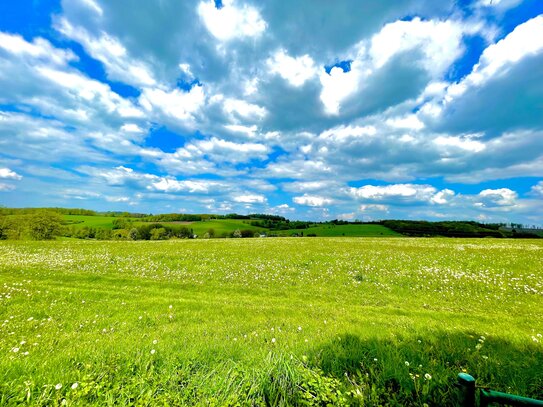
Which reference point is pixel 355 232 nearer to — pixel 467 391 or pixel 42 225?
pixel 467 391

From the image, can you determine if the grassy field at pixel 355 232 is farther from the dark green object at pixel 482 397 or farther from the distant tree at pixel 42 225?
the dark green object at pixel 482 397

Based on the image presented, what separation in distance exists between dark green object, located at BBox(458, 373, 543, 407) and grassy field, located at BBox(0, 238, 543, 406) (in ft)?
5.48

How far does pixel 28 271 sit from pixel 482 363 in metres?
26.2

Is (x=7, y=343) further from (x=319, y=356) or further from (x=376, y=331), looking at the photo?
(x=376, y=331)

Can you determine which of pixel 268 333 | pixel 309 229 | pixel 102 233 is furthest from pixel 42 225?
pixel 309 229

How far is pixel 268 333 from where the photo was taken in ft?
24.7

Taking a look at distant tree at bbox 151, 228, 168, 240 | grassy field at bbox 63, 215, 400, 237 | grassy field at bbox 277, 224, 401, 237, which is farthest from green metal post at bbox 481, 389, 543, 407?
distant tree at bbox 151, 228, 168, 240

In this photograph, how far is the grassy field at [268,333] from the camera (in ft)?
13.2

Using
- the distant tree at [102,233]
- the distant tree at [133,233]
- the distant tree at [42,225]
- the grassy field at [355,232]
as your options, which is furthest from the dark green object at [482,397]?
the distant tree at [102,233]

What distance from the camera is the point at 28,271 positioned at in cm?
1781

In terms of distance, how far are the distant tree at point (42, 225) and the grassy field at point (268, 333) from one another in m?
64.8

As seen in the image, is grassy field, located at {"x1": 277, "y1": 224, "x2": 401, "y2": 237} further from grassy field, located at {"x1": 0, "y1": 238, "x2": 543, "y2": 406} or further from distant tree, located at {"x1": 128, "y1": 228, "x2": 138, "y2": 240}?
distant tree, located at {"x1": 128, "y1": 228, "x2": 138, "y2": 240}

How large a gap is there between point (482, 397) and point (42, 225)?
9345cm

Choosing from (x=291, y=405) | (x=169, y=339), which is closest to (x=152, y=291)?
(x=169, y=339)
